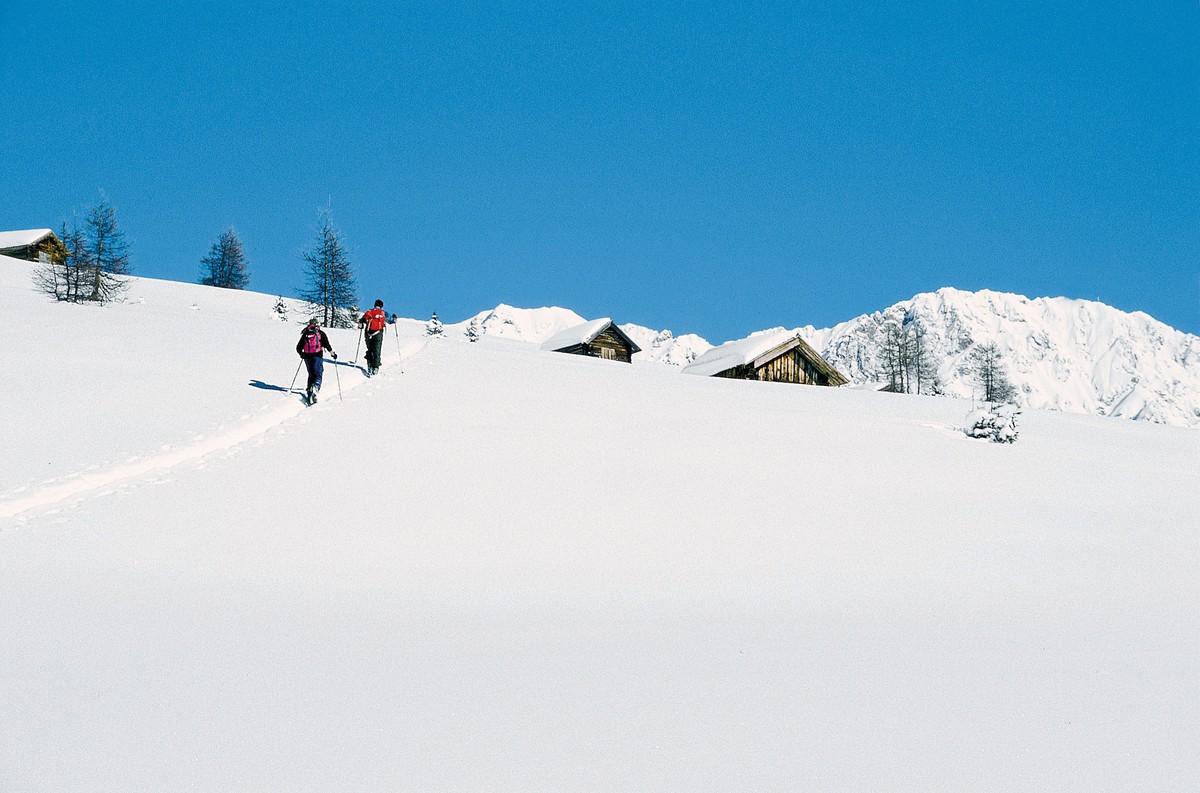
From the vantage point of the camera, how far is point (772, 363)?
126ft

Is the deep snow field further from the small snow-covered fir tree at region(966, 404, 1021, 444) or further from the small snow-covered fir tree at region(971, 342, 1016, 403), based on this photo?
the small snow-covered fir tree at region(971, 342, 1016, 403)

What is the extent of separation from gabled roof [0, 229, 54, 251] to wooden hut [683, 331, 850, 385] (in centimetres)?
5957

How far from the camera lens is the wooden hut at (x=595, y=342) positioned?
46344mm

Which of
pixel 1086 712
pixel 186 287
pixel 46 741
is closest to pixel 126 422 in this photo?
pixel 46 741

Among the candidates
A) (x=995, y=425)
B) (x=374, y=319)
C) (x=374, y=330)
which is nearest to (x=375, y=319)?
(x=374, y=319)

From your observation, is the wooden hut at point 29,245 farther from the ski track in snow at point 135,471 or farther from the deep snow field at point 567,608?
the ski track in snow at point 135,471

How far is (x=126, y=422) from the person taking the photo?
12586mm

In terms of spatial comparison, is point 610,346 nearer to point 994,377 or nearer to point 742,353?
point 742,353

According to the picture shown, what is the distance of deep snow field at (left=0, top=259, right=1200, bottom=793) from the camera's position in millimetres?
4223

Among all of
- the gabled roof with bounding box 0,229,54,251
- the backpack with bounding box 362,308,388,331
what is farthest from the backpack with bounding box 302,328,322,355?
the gabled roof with bounding box 0,229,54,251

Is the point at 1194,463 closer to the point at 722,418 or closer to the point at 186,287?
the point at 722,418

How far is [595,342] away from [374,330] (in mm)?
29463

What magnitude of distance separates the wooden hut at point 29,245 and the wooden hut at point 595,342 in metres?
45.4

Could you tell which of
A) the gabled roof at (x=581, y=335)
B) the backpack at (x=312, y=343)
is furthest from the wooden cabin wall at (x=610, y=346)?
the backpack at (x=312, y=343)
